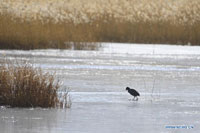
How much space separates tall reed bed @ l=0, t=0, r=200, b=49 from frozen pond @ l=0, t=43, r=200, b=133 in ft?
2.41

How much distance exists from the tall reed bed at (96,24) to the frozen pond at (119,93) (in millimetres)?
734

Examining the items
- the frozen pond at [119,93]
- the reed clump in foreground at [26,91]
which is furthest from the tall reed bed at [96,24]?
the reed clump in foreground at [26,91]

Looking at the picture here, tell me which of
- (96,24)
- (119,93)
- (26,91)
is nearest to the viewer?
(26,91)

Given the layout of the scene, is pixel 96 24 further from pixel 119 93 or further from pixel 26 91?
pixel 26 91

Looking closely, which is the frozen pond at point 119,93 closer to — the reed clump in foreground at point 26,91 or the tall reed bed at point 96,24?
the reed clump in foreground at point 26,91

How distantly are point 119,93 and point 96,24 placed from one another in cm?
1246

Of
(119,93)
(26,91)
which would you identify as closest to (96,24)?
(119,93)

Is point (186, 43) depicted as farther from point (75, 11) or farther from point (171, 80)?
point (171, 80)

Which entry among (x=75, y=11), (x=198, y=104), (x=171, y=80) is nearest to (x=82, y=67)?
(x=171, y=80)

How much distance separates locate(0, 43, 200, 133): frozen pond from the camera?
27.1 ft

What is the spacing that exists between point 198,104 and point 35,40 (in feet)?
33.8

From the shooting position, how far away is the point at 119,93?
466 inches

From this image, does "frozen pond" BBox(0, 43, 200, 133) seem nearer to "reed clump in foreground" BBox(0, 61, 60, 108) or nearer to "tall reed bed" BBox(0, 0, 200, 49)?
"reed clump in foreground" BBox(0, 61, 60, 108)

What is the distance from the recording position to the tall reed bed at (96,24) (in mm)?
20359
